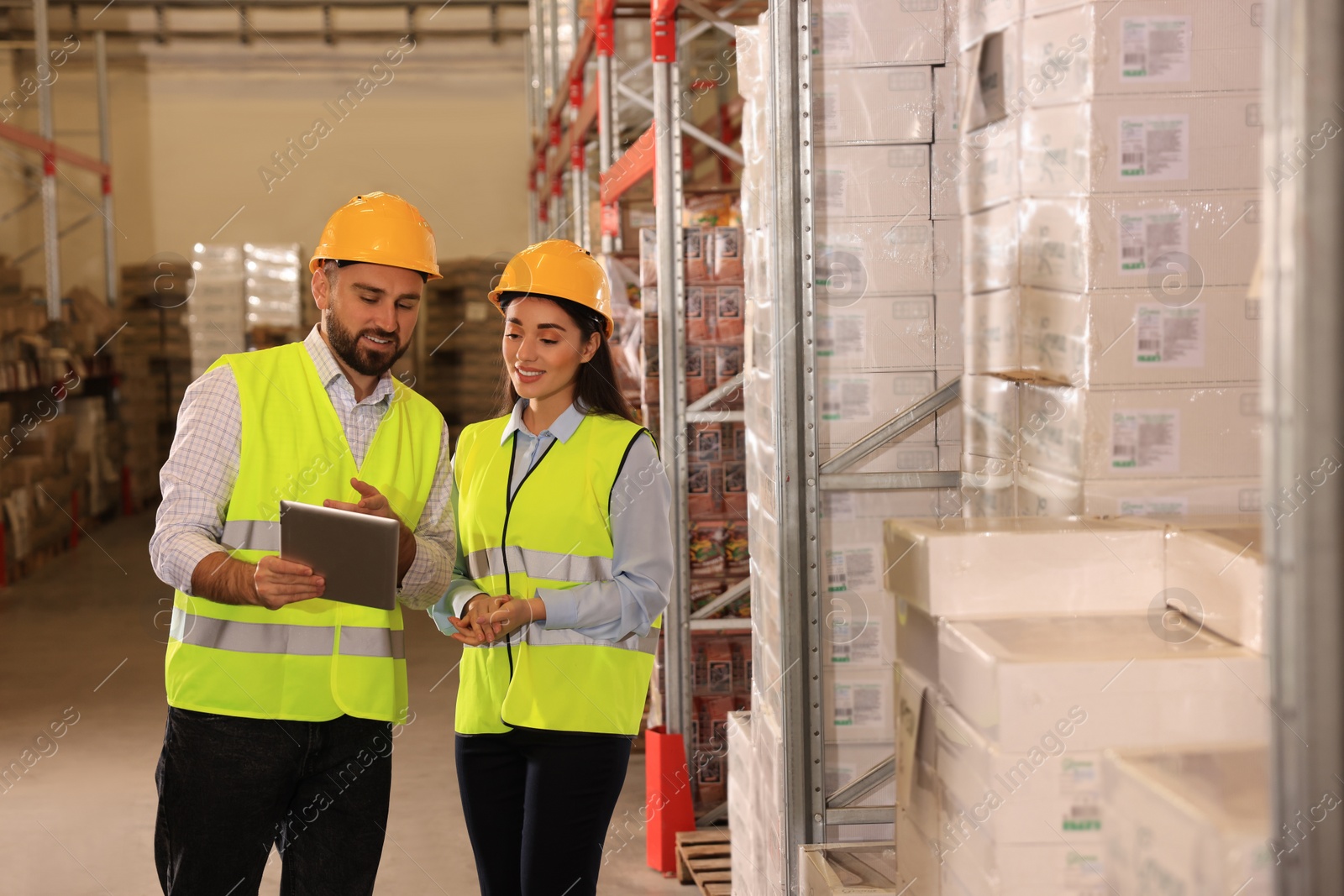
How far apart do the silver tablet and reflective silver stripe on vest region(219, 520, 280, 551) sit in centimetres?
12

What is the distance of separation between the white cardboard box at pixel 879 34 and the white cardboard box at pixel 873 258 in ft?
1.41

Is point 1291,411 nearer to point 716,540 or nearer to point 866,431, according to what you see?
point 866,431

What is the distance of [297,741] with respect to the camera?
2541 millimetres

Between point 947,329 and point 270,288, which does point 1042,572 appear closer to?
point 947,329

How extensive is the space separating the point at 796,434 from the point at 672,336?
6.23 ft

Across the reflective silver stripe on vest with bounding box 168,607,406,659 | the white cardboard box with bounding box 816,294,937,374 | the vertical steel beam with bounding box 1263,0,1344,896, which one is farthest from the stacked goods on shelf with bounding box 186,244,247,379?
the vertical steel beam with bounding box 1263,0,1344,896

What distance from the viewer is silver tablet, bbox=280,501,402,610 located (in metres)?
2.36

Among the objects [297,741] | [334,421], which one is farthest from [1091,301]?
[297,741]

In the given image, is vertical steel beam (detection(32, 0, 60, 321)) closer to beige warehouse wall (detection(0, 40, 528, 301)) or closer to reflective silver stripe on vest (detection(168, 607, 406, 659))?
beige warehouse wall (detection(0, 40, 528, 301))

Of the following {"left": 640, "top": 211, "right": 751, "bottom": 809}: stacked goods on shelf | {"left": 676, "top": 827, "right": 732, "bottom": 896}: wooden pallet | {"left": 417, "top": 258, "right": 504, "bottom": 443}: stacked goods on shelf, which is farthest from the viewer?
{"left": 417, "top": 258, "right": 504, "bottom": 443}: stacked goods on shelf

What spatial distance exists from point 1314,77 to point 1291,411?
272 millimetres

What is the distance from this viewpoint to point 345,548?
2.39 metres

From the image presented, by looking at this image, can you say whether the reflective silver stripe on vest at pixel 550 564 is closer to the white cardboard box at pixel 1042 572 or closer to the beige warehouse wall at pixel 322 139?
the white cardboard box at pixel 1042 572

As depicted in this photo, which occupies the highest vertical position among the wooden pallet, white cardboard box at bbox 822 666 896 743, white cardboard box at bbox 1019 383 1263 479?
white cardboard box at bbox 1019 383 1263 479
